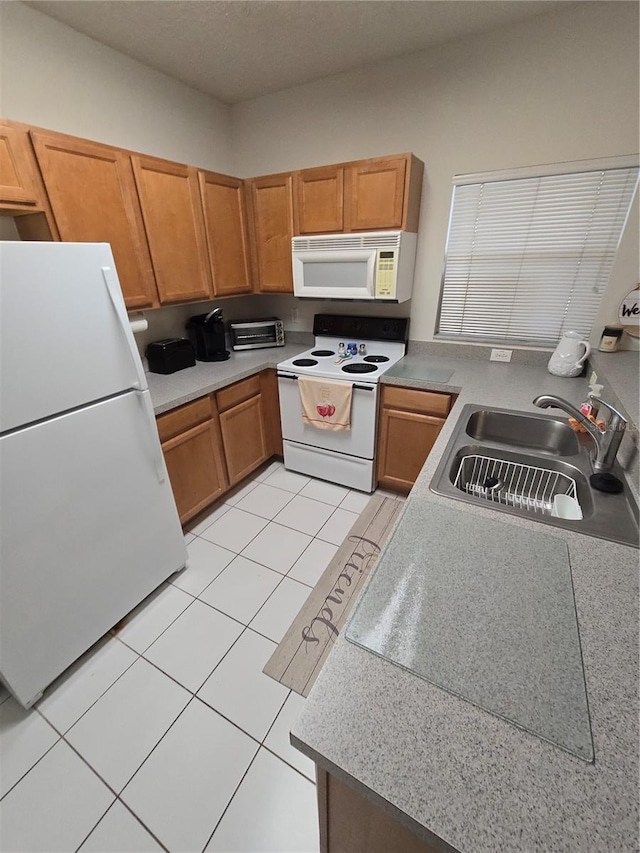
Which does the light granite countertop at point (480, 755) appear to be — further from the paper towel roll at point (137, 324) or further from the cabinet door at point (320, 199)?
the cabinet door at point (320, 199)

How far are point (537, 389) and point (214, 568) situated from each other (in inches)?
78.3

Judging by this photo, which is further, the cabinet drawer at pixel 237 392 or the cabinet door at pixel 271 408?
the cabinet door at pixel 271 408

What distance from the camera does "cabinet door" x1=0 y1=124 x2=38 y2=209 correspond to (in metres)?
1.40

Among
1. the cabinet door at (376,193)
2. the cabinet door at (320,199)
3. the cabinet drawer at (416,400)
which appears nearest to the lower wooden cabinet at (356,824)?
the cabinet drawer at (416,400)

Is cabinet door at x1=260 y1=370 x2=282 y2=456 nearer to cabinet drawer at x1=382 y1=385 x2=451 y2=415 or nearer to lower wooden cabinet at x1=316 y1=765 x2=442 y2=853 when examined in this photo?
cabinet drawer at x1=382 y1=385 x2=451 y2=415

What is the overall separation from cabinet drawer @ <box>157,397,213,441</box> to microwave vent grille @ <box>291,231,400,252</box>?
117 centimetres

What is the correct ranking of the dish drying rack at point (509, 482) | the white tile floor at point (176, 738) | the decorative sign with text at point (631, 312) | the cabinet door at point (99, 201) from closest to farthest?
the white tile floor at point (176, 738) → the dish drying rack at point (509, 482) → the cabinet door at point (99, 201) → the decorative sign with text at point (631, 312)

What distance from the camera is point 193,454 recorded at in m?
2.10

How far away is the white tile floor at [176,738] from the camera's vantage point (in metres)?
1.06

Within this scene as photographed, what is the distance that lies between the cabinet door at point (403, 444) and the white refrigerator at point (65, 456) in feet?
4.44

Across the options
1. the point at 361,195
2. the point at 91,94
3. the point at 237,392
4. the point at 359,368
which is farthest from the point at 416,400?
the point at 91,94

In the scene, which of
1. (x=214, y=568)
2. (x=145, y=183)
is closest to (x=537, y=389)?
(x=214, y=568)

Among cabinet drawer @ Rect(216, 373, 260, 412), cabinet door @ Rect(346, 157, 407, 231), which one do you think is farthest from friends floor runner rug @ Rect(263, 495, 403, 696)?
cabinet door @ Rect(346, 157, 407, 231)

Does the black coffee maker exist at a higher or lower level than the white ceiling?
lower
